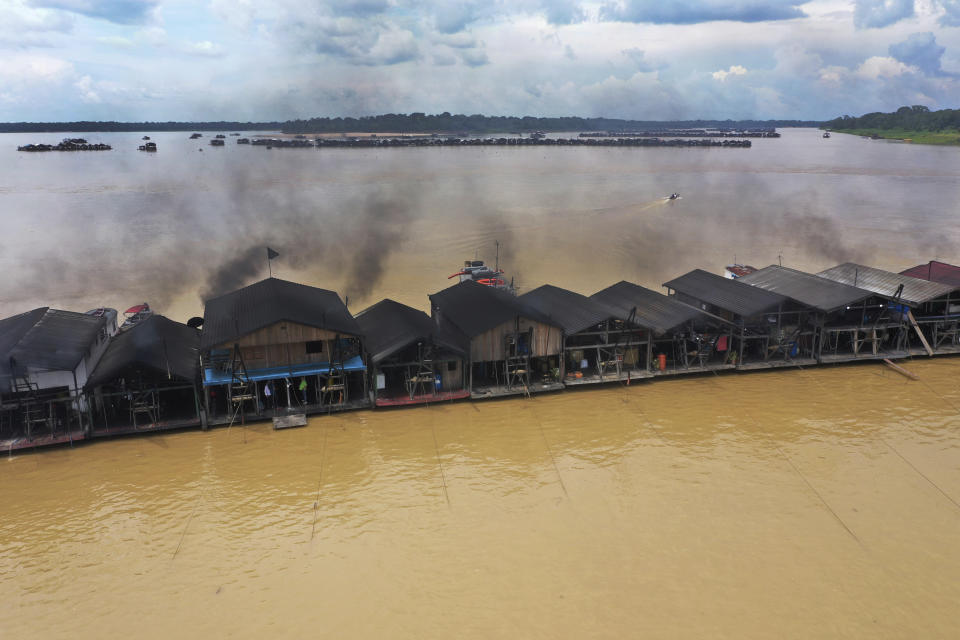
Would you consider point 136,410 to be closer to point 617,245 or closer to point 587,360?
point 587,360

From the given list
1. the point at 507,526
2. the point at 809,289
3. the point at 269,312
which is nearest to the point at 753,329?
the point at 809,289

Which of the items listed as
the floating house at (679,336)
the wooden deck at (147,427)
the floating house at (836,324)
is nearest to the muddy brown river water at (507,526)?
the wooden deck at (147,427)

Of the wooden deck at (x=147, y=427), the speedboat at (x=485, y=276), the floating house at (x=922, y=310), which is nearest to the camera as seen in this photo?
the wooden deck at (x=147, y=427)

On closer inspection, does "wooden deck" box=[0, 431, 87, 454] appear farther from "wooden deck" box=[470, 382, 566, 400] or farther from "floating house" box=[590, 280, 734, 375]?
"floating house" box=[590, 280, 734, 375]

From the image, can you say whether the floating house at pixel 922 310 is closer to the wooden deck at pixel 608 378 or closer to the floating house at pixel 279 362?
the wooden deck at pixel 608 378

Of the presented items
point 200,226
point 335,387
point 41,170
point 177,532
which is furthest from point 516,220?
point 41,170
